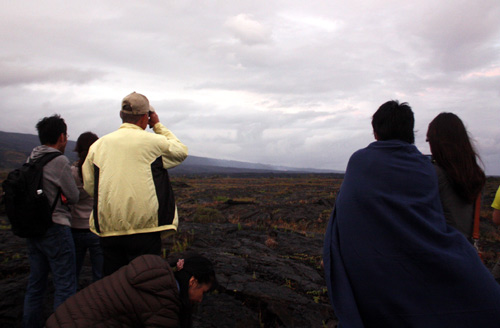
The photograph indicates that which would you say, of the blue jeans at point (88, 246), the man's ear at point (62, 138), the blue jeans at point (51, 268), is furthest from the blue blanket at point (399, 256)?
the man's ear at point (62, 138)

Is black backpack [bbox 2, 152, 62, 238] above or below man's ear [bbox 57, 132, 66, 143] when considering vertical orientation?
below

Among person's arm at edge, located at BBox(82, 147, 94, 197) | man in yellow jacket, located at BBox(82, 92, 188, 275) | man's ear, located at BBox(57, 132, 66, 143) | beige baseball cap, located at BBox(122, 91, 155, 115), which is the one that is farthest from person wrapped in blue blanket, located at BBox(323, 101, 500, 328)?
man's ear, located at BBox(57, 132, 66, 143)

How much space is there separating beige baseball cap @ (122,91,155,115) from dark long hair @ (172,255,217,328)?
3.72 ft

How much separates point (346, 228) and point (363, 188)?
10.2 inches

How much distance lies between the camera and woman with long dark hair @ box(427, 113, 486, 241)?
239cm

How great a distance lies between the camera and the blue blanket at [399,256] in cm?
194

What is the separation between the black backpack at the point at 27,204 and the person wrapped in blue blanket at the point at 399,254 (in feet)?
7.47

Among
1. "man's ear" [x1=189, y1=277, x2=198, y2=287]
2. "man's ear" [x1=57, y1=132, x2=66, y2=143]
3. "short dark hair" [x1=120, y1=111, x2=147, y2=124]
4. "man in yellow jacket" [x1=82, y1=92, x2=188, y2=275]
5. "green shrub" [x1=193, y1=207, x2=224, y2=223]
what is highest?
"short dark hair" [x1=120, y1=111, x2=147, y2=124]

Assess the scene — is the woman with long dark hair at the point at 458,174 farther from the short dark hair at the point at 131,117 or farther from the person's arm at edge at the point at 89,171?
the person's arm at edge at the point at 89,171

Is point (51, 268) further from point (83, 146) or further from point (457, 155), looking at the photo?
point (457, 155)

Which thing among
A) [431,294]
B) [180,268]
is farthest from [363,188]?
[180,268]

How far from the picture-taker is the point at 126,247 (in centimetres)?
248

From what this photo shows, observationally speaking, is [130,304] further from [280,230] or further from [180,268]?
[280,230]

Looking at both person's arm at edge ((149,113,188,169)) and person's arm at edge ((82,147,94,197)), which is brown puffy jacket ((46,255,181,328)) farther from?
person's arm at edge ((82,147,94,197))
